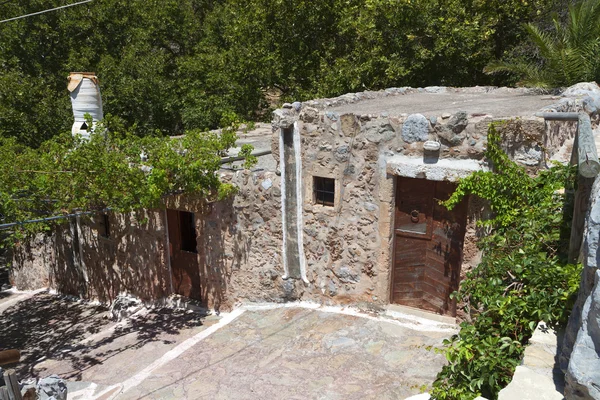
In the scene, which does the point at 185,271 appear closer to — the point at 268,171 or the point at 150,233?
the point at 150,233

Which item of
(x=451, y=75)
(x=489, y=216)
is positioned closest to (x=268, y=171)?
(x=489, y=216)

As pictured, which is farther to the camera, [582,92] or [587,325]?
[582,92]

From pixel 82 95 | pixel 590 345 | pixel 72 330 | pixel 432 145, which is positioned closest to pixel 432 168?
pixel 432 145

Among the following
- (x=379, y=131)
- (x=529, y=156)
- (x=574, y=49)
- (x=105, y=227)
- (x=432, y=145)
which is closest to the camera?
(x=529, y=156)

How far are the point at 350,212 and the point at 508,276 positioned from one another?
289 cm

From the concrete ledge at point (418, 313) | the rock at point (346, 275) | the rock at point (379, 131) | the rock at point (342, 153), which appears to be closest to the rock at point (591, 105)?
the rock at point (379, 131)

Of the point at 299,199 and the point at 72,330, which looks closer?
the point at 299,199

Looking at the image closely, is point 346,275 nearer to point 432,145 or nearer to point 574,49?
point 432,145

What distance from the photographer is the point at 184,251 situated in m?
9.45

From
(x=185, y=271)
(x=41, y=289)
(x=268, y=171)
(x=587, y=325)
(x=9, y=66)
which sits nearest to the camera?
(x=587, y=325)

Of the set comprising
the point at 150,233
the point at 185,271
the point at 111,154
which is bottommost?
the point at 185,271

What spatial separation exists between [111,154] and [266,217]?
252 cm

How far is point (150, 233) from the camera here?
9.60 meters

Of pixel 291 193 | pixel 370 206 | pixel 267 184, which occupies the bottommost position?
pixel 370 206
